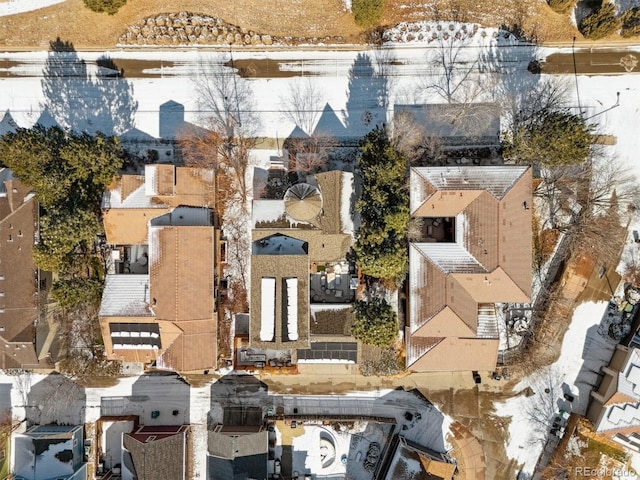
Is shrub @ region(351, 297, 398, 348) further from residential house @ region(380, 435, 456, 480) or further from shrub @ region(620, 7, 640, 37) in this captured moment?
shrub @ region(620, 7, 640, 37)

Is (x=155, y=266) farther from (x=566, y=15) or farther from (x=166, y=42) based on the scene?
(x=566, y=15)

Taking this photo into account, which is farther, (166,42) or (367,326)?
(166,42)

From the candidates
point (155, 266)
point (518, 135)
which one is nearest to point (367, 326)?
point (155, 266)

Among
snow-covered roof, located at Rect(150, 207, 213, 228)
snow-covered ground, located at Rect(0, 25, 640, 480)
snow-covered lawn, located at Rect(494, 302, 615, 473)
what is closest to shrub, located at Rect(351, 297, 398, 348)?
snow-covered lawn, located at Rect(494, 302, 615, 473)

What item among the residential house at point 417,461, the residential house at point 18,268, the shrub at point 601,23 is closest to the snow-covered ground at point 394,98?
the shrub at point 601,23

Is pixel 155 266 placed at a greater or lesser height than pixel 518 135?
lesser

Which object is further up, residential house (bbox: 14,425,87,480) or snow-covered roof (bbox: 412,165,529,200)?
snow-covered roof (bbox: 412,165,529,200)

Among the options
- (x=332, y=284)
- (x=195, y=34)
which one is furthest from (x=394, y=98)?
(x=195, y=34)
